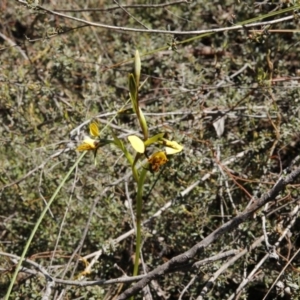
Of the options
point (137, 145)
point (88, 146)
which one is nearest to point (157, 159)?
point (137, 145)

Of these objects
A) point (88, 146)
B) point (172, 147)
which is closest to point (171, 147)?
point (172, 147)

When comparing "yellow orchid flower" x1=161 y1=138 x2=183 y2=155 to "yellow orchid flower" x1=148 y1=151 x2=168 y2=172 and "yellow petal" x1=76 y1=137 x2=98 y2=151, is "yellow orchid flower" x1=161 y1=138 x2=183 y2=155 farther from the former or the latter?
"yellow petal" x1=76 y1=137 x2=98 y2=151

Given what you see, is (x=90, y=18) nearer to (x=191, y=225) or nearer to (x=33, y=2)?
(x=33, y=2)

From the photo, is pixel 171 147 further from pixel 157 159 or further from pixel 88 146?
pixel 88 146

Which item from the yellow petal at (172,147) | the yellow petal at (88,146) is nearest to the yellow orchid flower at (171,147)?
the yellow petal at (172,147)

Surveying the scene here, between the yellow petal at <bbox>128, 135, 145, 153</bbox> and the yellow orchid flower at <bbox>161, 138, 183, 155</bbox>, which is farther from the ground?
the yellow petal at <bbox>128, 135, 145, 153</bbox>

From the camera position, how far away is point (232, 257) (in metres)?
1.74

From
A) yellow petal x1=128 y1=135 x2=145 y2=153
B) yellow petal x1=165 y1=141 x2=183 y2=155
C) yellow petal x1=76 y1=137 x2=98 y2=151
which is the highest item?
yellow petal x1=128 y1=135 x2=145 y2=153

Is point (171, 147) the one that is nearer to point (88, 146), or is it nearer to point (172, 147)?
point (172, 147)

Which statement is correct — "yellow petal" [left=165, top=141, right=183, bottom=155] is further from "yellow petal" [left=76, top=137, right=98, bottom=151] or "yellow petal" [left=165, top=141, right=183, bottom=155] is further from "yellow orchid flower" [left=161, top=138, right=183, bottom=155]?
"yellow petal" [left=76, top=137, right=98, bottom=151]

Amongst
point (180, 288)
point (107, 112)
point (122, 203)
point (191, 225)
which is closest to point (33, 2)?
point (107, 112)

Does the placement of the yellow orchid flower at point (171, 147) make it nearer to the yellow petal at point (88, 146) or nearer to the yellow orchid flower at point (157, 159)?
the yellow orchid flower at point (157, 159)

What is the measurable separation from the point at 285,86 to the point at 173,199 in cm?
48

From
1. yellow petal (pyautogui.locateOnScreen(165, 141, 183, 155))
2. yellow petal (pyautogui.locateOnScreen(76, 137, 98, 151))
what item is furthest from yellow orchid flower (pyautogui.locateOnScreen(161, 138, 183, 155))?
yellow petal (pyautogui.locateOnScreen(76, 137, 98, 151))
